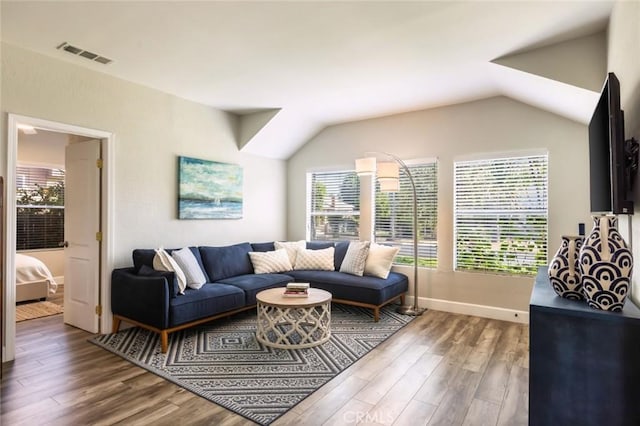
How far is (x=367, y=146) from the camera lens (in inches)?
210

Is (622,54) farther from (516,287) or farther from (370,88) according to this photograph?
(516,287)

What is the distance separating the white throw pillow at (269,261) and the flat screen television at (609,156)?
3.67 m

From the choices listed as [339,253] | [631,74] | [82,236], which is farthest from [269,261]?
[631,74]

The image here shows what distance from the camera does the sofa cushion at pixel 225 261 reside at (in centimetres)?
438

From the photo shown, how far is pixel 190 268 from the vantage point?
385cm

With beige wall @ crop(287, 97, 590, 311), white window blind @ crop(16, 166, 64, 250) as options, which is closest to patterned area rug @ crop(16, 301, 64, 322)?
white window blind @ crop(16, 166, 64, 250)

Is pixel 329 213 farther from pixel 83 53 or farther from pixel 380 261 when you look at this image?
pixel 83 53

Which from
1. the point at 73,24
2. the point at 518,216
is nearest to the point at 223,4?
the point at 73,24

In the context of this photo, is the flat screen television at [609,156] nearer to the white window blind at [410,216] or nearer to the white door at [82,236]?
the white window blind at [410,216]

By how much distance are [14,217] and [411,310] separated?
14.4ft

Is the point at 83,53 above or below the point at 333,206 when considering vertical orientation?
above

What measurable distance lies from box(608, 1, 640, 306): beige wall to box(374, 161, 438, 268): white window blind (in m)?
2.57

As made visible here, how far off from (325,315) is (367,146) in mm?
2819

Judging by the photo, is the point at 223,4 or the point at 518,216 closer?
the point at 223,4
